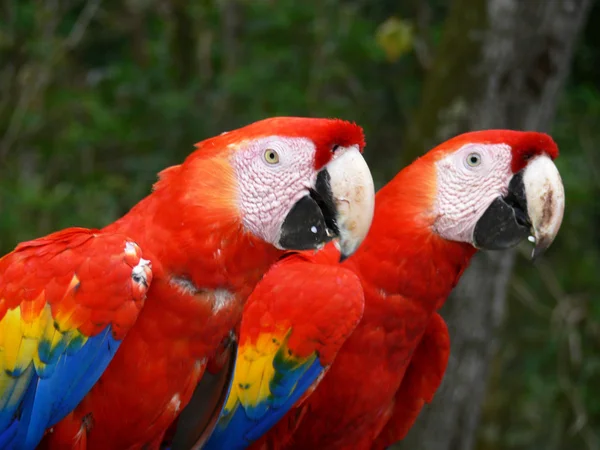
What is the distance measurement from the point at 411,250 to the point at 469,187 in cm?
21

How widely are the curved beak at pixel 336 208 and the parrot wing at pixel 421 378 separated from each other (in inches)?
26.5

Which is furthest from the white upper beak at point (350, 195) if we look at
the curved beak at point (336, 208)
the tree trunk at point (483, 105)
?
the tree trunk at point (483, 105)

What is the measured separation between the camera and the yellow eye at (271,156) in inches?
67.4

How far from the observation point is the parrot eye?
2.04 meters

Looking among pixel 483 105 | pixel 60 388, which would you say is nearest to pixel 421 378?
pixel 60 388

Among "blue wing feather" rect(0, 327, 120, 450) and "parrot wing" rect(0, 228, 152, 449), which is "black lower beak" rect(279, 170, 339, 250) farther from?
"blue wing feather" rect(0, 327, 120, 450)

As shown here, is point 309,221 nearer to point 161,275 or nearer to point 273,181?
point 273,181

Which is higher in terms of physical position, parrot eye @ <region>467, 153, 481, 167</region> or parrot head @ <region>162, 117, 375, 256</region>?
parrot head @ <region>162, 117, 375, 256</region>

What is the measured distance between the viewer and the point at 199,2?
5.77 metres

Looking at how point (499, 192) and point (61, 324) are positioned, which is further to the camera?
point (499, 192)

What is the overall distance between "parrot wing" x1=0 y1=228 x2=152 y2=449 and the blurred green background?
2.95m

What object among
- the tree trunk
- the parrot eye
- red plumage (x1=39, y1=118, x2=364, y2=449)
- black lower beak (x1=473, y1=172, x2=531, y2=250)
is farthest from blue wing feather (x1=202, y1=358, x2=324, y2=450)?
the tree trunk

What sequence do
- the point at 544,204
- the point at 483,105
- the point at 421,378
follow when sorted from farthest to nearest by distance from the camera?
the point at 483,105 < the point at 421,378 < the point at 544,204

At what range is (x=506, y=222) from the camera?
6.57 ft
